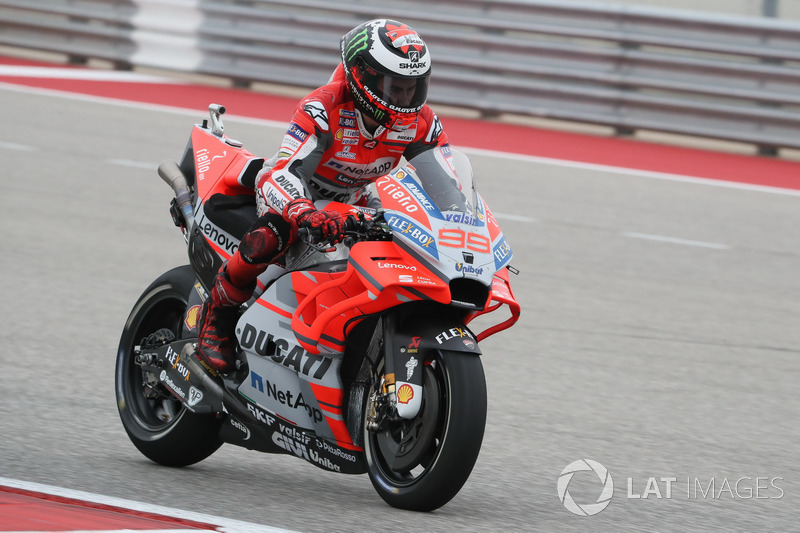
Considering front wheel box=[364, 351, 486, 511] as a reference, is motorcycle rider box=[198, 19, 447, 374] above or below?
above

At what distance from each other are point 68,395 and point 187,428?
44.6 inches

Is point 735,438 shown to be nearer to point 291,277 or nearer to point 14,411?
point 291,277

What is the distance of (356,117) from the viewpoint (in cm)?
503

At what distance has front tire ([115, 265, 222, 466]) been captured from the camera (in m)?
5.34

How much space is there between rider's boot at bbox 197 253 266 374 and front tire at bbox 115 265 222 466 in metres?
0.27

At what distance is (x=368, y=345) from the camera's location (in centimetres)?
475

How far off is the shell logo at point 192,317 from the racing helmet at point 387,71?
1.15 meters

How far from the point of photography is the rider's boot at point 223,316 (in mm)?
5090

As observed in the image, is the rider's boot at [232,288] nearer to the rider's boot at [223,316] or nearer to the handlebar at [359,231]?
the rider's boot at [223,316]

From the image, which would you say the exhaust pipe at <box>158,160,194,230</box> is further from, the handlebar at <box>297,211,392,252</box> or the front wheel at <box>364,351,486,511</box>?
the front wheel at <box>364,351,486,511</box>

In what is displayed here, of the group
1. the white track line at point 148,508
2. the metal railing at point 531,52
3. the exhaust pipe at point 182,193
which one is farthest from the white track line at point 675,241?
the white track line at point 148,508

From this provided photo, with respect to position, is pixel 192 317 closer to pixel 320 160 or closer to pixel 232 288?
pixel 232 288

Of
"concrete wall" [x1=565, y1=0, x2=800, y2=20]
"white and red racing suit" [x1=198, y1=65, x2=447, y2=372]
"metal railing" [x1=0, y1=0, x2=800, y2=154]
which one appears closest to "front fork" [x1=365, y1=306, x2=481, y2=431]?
"white and red racing suit" [x1=198, y1=65, x2=447, y2=372]

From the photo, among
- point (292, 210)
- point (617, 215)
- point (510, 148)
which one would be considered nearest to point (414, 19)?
point (510, 148)
